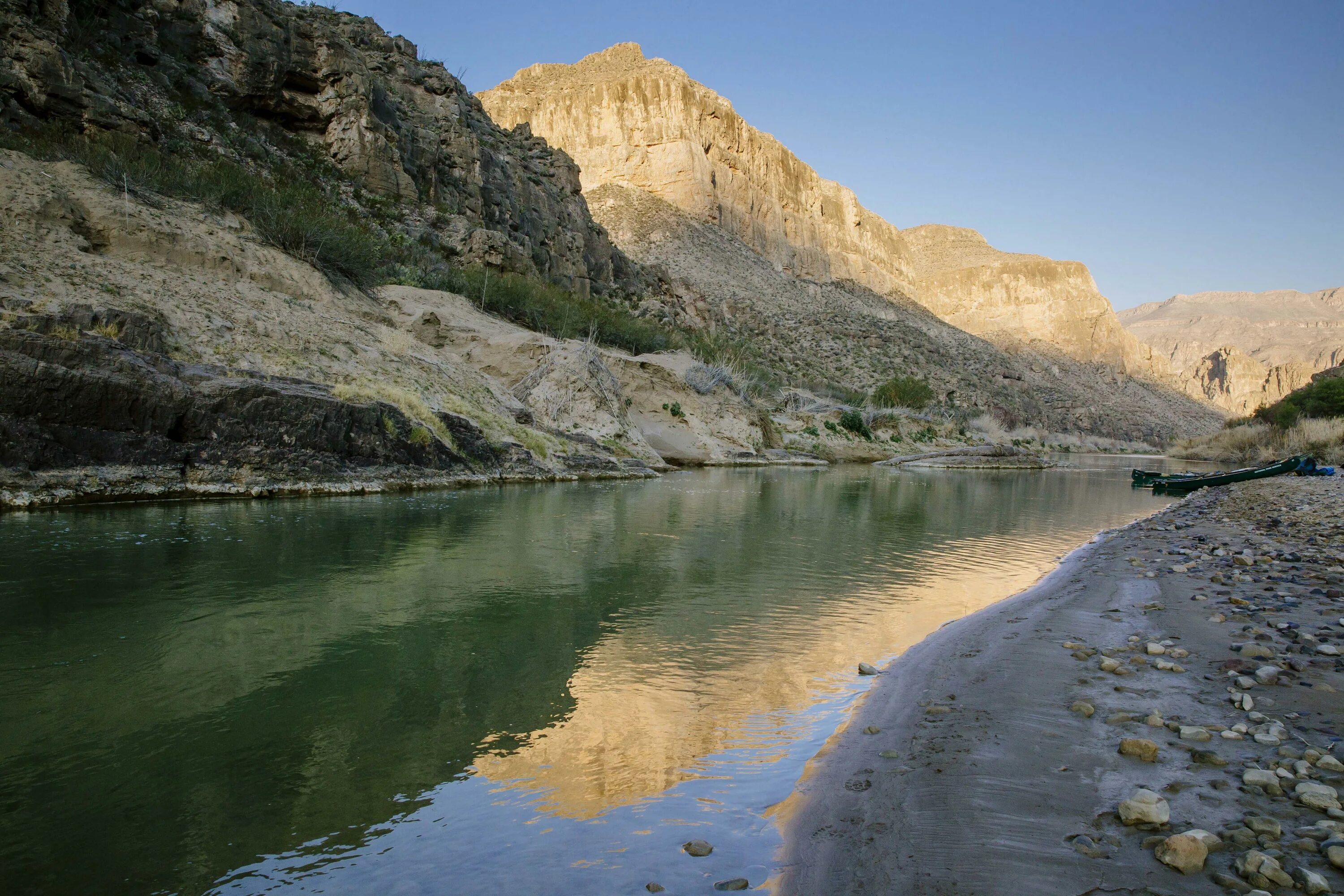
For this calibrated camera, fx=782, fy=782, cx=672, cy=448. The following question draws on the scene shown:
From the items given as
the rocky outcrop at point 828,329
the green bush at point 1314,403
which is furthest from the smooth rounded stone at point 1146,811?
the green bush at point 1314,403

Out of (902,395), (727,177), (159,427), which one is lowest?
(159,427)

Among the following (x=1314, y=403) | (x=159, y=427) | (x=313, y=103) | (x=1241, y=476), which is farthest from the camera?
(x=1314, y=403)

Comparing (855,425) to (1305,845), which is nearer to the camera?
(1305,845)

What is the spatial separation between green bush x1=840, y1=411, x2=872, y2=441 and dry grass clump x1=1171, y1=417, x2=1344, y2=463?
17.2 metres

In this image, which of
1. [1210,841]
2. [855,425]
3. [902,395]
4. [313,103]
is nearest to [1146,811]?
[1210,841]

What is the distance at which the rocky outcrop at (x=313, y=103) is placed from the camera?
2048 centimetres

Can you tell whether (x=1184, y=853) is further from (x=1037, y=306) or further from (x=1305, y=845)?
(x=1037, y=306)

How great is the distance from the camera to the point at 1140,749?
3473 millimetres

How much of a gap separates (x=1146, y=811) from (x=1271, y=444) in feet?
156

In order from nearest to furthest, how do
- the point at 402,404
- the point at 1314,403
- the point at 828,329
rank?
the point at 402,404 < the point at 1314,403 < the point at 828,329

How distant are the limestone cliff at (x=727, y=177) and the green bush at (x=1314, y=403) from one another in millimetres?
51167

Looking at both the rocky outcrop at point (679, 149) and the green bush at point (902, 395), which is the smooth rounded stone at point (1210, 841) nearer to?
the green bush at point (902, 395)

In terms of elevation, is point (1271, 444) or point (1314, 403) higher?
point (1314, 403)

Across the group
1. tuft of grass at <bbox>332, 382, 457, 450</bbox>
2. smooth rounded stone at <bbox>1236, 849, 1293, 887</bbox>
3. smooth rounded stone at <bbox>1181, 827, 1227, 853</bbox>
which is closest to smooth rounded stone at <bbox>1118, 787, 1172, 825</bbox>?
smooth rounded stone at <bbox>1181, 827, 1227, 853</bbox>
